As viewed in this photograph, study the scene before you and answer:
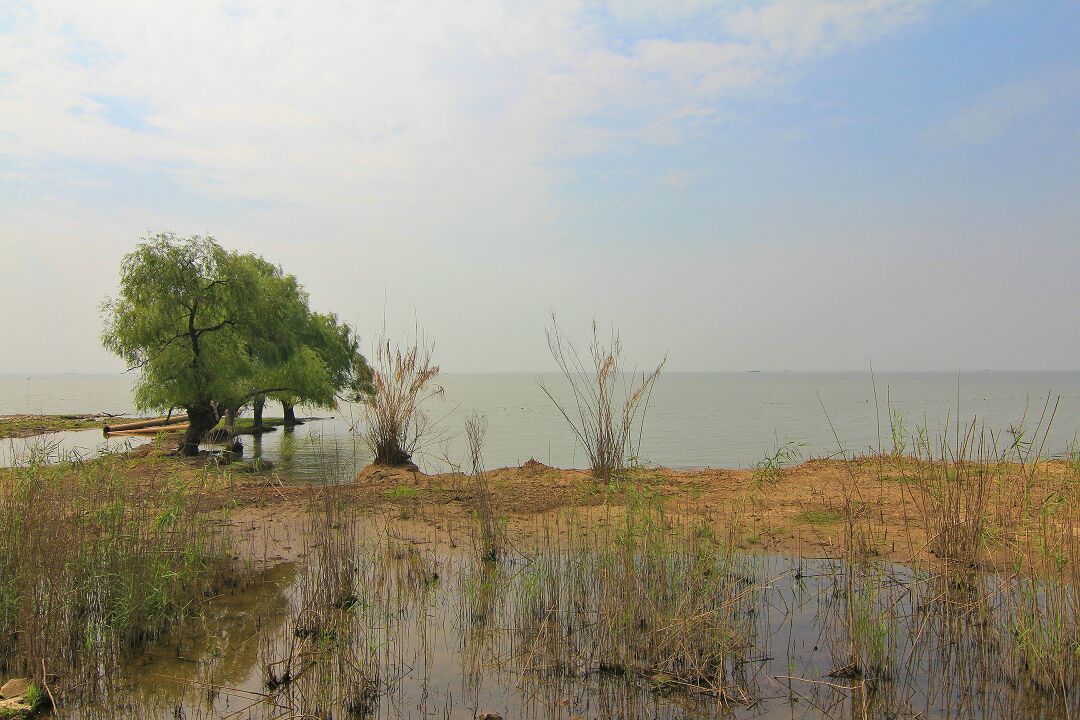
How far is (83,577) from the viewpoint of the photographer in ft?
16.0

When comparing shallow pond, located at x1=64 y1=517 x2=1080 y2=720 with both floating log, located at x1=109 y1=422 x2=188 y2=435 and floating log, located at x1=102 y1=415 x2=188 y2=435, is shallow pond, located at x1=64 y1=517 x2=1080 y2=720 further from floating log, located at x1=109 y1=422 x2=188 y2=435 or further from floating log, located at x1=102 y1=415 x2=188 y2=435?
floating log, located at x1=102 y1=415 x2=188 y2=435

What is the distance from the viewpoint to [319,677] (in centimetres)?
426

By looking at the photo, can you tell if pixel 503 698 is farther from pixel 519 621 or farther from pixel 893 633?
pixel 893 633

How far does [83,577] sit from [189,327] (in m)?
16.3

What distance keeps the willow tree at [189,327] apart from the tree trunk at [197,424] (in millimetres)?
26

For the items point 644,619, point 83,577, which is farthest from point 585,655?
point 83,577

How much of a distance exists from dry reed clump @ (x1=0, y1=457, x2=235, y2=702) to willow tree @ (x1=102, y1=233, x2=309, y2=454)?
13863 mm

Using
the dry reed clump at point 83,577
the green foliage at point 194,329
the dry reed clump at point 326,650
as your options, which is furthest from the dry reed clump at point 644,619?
the green foliage at point 194,329

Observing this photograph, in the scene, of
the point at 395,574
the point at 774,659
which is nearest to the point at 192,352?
the point at 395,574

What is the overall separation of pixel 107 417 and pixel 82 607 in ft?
125

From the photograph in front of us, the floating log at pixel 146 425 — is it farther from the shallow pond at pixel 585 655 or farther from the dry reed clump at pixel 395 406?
the shallow pond at pixel 585 655

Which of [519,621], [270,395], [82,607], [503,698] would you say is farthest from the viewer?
[270,395]

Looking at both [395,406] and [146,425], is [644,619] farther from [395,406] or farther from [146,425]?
[146,425]

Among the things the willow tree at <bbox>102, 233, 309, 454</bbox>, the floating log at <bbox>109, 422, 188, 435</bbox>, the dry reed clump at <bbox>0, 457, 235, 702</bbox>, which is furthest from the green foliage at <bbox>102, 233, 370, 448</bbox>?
the dry reed clump at <bbox>0, 457, 235, 702</bbox>
